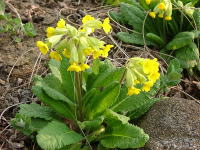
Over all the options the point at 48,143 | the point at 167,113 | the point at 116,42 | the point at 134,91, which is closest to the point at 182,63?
the point at 116,42

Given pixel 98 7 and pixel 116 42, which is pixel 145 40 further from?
pixel 98 7

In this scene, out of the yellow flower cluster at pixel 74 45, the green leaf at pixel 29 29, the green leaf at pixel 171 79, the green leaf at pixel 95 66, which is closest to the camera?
the yellow flower cluster at pixel 74 45

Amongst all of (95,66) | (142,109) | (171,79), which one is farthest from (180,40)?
(95,66)

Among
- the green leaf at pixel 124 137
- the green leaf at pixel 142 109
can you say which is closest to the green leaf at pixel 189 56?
the green leaf at pixel 142 109

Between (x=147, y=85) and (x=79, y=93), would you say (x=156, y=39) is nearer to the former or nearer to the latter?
(x=147, y=85)

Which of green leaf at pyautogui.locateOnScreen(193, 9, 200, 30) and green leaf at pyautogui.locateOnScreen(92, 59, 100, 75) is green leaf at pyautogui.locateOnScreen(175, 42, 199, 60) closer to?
green leaf at pyautogui.locateOnScreen(193, 9, 200, 30)

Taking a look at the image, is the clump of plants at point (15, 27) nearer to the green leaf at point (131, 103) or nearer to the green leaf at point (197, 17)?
the green leaf at point (131, 103)

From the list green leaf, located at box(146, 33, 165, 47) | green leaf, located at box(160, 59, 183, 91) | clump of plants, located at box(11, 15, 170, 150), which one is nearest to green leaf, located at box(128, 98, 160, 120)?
clump of plants, located at box(11, 15, 170, 150)
